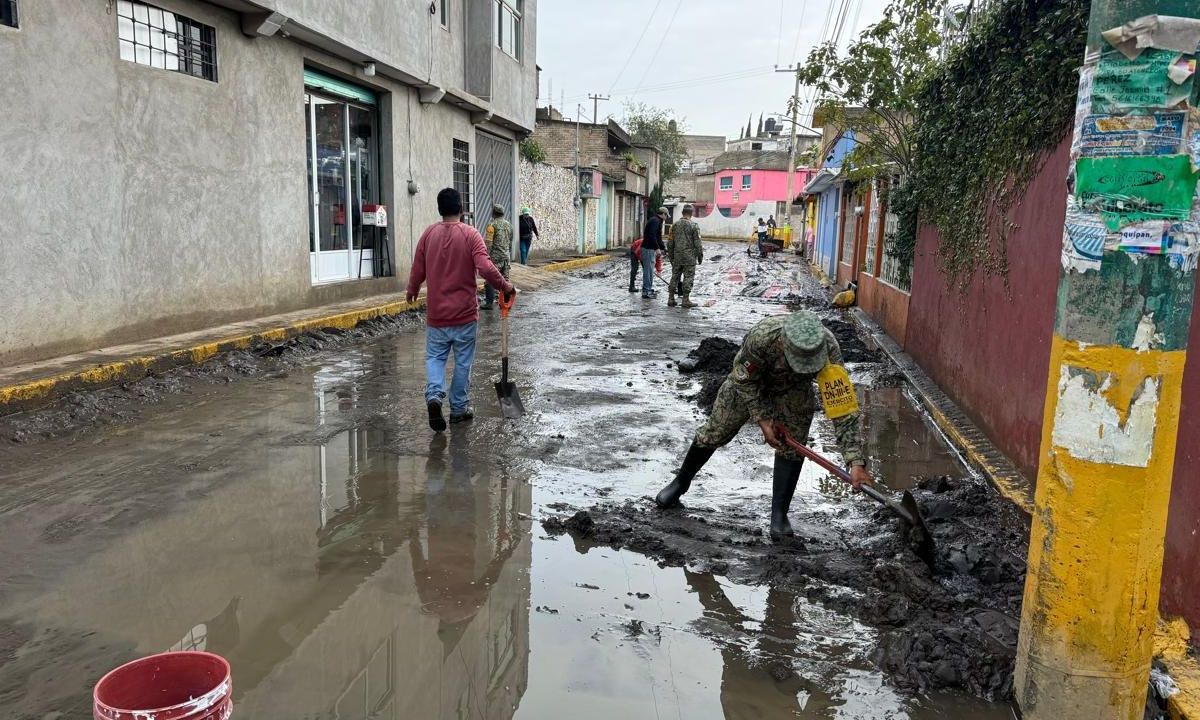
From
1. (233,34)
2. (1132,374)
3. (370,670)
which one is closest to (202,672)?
(370,670)

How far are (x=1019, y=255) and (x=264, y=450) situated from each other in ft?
17.6

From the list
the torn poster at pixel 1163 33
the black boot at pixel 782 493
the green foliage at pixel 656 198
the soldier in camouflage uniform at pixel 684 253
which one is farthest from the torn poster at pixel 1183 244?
the green foliage at pixel 656 198

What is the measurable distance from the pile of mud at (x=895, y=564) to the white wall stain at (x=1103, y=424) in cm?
102

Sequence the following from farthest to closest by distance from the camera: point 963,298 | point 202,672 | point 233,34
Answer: point 233,34 → point 963,298 → point 202,672

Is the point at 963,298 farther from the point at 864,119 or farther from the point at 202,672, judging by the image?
the point at 202,672

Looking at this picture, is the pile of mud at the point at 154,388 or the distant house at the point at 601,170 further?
the distant house at the point at 601,170

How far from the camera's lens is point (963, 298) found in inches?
290

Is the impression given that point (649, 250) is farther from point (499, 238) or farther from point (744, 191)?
point (744, 191)

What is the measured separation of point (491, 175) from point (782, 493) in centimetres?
1701

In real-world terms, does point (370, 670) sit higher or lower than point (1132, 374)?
lower

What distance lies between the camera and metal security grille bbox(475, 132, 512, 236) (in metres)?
19.3

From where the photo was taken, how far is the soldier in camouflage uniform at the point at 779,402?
3871 millimetres

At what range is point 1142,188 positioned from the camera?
237 cm

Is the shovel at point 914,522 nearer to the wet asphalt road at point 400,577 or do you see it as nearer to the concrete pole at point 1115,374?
the wet asphalt road at point 400,577
